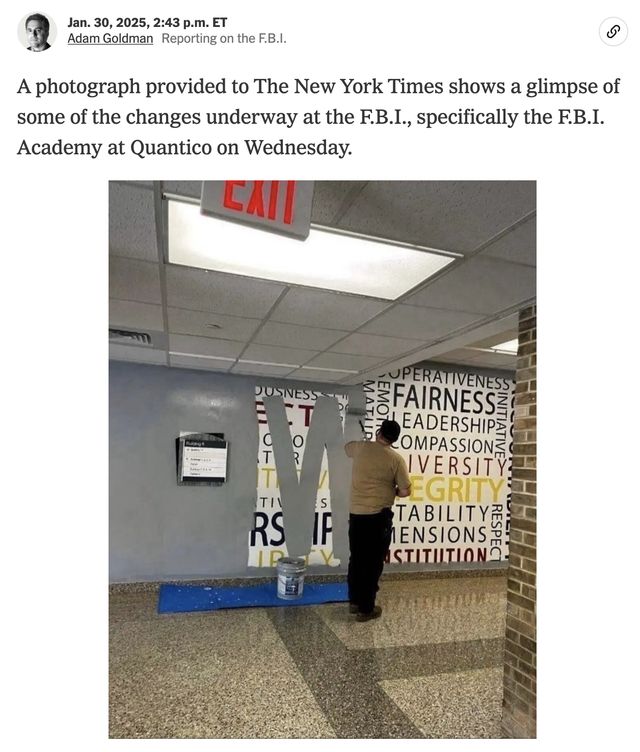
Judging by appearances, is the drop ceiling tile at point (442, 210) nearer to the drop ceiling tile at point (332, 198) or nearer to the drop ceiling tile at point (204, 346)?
the drop ceiling tile at point (332, 198)

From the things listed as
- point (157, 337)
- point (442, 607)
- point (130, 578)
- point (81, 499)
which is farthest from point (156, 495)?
point (81, 499)

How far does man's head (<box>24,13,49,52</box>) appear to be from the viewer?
2.99 ft

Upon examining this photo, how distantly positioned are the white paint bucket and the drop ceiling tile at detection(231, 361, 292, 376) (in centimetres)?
165

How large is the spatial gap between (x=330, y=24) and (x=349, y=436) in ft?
13.0

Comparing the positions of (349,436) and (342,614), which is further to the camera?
(349,436)

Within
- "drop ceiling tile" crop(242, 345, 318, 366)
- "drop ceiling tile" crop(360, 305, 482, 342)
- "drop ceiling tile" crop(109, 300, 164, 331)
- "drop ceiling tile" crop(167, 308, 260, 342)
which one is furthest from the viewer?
"drop ceiling tile" crop(242, 345, 318, 366)

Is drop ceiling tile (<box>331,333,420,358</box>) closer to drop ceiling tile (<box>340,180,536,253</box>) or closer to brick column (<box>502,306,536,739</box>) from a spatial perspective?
brick column (<box>502,306,536,739</box>)

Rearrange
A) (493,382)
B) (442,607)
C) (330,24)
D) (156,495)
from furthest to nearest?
(493,382) < (156,495) < (442,607) < (330,24)

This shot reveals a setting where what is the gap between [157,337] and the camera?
311cm

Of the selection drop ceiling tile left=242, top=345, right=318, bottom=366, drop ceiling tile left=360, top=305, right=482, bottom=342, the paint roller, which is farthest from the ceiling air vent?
the paint roller

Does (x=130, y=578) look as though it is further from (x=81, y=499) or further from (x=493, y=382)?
(x=493, y=382)

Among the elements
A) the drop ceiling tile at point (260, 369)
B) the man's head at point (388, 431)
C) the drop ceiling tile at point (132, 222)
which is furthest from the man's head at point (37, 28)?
the drop ceiling tile at point (260, 369)

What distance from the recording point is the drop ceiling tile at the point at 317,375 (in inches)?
160

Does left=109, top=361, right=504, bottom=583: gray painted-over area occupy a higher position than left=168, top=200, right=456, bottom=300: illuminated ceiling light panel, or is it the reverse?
left=168, top=200, right=456, bottom=300: illuminated ceiling light panel
